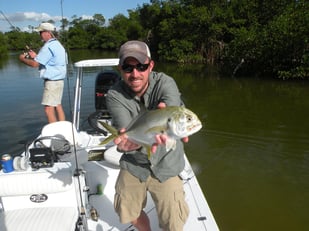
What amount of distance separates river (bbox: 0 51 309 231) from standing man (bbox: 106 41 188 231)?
1.59 metres

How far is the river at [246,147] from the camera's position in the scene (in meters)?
5.32

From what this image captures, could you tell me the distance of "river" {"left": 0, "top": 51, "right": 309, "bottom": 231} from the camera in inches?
209

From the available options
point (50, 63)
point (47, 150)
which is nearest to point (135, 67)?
point (47, 150)

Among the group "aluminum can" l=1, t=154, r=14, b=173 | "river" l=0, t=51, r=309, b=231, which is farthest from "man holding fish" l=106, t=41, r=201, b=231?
"river" l=0, t=51, r=309, b=231

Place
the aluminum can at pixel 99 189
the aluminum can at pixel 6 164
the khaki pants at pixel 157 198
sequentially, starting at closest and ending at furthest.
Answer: the khaki pants at pixel 157 198 < the aluminum can at pixel 6 164 < the aluminum can at pixel 99 189

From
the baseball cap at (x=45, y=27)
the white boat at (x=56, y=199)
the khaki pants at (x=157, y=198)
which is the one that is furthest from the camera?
the baseball cap at (x=45, y=27)

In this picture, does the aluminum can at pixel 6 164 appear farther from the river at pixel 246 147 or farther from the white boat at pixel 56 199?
the river at pixel 246 147

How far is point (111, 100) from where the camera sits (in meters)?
2.54

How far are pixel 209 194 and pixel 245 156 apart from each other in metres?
1.93

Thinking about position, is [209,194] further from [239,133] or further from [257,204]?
[239,133]

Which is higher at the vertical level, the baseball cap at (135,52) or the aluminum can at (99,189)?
the baseball cap at (135,52)

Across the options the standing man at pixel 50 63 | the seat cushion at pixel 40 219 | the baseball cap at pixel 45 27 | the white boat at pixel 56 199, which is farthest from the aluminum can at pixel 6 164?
the baseball cap at pixel 45 27

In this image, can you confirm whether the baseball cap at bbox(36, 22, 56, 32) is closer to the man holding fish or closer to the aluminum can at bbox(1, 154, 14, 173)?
the aluminum can at bbox(1, 154, 14, 173)

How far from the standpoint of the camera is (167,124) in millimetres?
1965
